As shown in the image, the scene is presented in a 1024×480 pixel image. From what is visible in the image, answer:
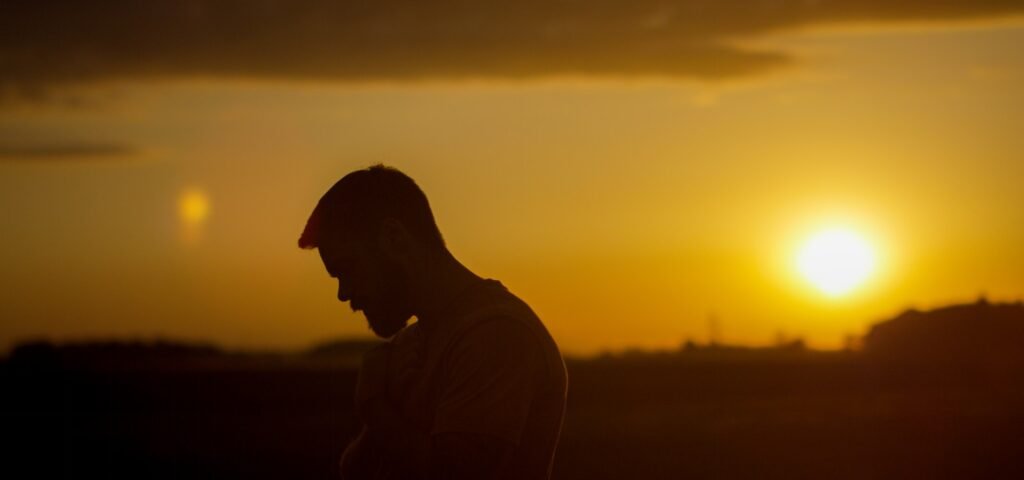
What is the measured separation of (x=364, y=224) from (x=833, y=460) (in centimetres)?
1716

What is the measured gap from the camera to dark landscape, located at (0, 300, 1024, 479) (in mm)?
20266

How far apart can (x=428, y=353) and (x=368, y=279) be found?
0.21m

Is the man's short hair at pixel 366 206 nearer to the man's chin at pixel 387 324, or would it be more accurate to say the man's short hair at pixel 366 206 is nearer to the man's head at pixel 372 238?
the man's head at pixel 372 238

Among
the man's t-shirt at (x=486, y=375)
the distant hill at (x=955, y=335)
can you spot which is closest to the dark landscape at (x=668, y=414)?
the distant hill at (x=955, y=335)

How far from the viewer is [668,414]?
1075 inches

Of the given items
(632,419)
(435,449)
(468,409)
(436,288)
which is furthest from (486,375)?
(632,419)

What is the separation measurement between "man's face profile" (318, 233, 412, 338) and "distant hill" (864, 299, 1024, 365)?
27.6 metres

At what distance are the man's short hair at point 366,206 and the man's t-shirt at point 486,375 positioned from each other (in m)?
0.23

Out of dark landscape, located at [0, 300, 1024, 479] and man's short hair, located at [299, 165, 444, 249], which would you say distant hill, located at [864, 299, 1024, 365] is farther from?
man's short hair, located at [299, 165, 444, 249]

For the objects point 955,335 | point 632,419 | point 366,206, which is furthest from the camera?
point 955,335

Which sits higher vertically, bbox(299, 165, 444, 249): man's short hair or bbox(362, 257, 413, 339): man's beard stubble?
bbox(299, 165, 444, 249): man's short hair

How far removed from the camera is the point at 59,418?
27891 millimetres

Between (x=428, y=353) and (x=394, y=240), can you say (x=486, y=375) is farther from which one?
(x=394, y=240)

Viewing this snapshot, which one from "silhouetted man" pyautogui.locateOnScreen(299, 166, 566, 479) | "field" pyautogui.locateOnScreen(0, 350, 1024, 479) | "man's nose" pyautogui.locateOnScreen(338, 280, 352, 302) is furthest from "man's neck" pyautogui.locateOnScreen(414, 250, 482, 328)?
"field" pyautogui.locateOnScreen(0, 350, 1024, 479)
